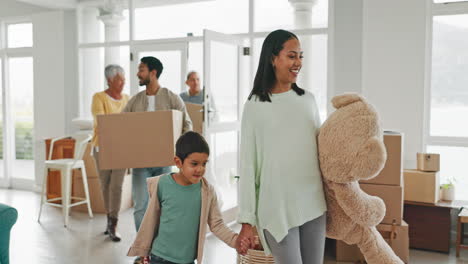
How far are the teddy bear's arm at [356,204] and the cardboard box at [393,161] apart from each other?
5.46ft

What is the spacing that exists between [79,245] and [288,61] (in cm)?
299

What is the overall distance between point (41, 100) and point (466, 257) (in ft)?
18.1

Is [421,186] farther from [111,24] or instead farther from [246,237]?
[111,24]

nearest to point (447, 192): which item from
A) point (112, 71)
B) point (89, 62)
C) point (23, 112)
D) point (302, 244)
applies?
point (302, 244)

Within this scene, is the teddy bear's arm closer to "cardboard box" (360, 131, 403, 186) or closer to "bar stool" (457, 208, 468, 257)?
"cardboard box" (360, 131, 403, 186)

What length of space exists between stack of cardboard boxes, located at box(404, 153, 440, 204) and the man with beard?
1.94 m

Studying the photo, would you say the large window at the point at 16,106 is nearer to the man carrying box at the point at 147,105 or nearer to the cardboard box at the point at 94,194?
the cardboard box at the point at 94,194

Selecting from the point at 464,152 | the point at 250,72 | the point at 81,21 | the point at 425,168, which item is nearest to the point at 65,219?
the point at 250,72

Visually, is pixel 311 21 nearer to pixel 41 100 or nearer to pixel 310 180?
pixel 310 180

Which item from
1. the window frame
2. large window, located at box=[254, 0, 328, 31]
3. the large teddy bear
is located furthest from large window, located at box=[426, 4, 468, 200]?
the large teddy bear

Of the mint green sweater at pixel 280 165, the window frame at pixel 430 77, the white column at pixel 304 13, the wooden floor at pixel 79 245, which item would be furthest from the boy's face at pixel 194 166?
the white column at pixel 304 13

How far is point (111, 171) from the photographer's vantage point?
3998mm

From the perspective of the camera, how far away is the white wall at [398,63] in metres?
Answer: 4.09

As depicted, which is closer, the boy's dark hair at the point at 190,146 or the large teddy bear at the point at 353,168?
the large teddy bear at the point at 353,168
